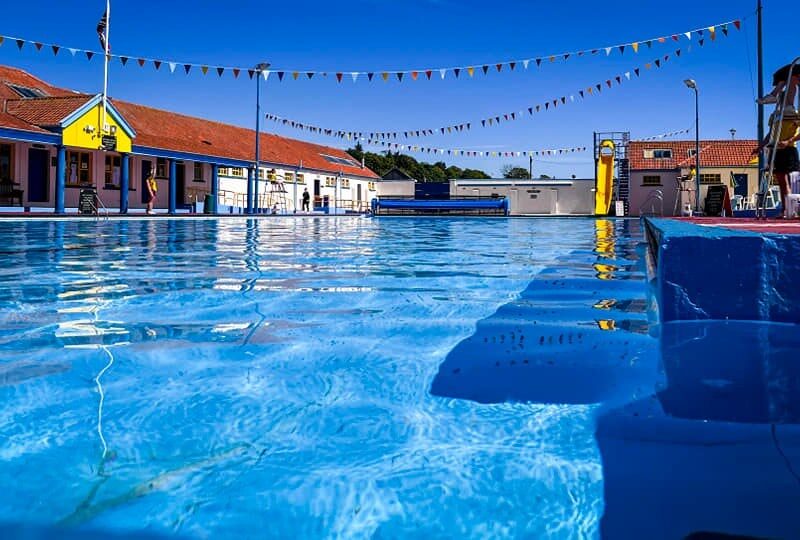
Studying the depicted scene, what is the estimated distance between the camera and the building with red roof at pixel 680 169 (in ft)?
139

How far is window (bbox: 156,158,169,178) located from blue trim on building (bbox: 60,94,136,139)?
3989mm

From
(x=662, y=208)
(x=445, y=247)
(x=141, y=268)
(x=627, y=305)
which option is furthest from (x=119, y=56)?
(x=662, y=208)

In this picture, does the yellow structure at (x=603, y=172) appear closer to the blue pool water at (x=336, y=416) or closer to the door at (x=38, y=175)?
the door at (x=38, y=175)

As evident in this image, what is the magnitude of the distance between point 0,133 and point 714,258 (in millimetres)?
21760

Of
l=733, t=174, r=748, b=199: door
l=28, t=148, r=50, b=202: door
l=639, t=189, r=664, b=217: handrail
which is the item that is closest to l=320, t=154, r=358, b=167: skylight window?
l=639, t=189, r=664, b=217: handrail

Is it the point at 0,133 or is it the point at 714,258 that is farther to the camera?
the point at 0,133

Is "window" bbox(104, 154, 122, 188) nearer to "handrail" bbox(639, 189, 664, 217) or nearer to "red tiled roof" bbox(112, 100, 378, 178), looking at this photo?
"red tiled roof" bbox(112, 100, 378, 178)

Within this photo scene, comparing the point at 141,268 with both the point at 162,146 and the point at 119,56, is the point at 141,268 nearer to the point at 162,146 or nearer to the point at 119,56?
the point at 119,56

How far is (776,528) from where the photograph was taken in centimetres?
147

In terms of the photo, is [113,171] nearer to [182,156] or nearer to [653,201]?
[182,156]

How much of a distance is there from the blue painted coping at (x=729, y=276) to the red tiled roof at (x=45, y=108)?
23.3 meters

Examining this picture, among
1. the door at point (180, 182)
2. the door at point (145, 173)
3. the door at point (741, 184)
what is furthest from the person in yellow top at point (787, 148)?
the door at point (741, 184)

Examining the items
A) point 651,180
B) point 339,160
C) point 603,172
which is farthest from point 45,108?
point 651,180

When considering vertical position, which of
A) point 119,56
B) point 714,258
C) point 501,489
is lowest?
point 501,489
